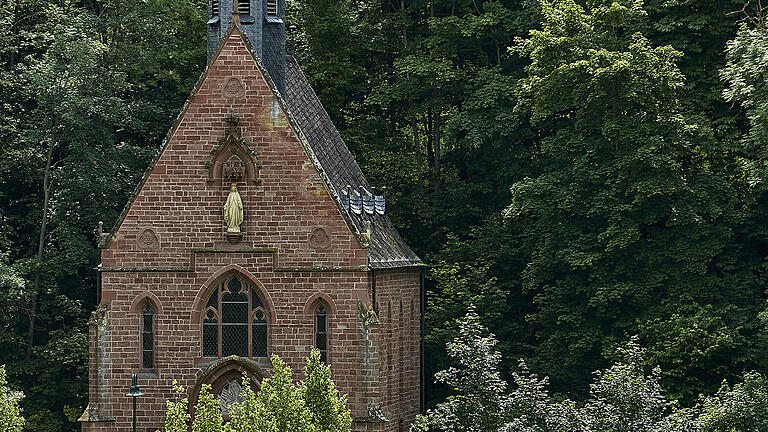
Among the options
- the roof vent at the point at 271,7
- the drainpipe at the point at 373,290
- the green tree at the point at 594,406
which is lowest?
the green tree at the point at 594,406

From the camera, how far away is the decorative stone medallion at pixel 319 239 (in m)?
35.2

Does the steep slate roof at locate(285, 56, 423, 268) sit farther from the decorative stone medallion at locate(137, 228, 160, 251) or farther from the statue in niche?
the decorative stone medallion at locate(137, 228, 160, 251)

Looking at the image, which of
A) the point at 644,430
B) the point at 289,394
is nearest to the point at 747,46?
the point at 644,430

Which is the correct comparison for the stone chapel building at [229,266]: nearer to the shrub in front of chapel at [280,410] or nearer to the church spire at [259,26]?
the church spire at [259,26]

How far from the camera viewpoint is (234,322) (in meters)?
35.6

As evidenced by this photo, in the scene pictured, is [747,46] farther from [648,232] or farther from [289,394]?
[289,394]

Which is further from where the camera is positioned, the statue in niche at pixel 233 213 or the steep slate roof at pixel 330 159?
the steep slate roof at pixel 330 159

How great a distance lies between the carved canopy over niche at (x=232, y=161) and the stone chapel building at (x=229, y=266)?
0.03 meters

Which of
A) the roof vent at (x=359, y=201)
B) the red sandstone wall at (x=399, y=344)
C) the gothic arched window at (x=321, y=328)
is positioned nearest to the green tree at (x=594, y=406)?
the red sandstone wall at (x=399, y=344)

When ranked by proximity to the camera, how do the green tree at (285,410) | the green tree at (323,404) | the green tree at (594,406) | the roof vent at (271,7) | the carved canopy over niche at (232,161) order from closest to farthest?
the green tree at (285,410), the green tree at (323,404), the green tree at (594,406), the carved canopy over niche at (232,161), the roof vent at (271,7)

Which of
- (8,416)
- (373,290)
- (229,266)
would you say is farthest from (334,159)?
(8,416)

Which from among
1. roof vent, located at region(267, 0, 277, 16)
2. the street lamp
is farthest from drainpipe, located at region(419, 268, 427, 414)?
the street lamp

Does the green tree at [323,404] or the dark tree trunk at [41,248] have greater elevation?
the dark tree trunk at [41,248]

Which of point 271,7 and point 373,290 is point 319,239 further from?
point 271,7
